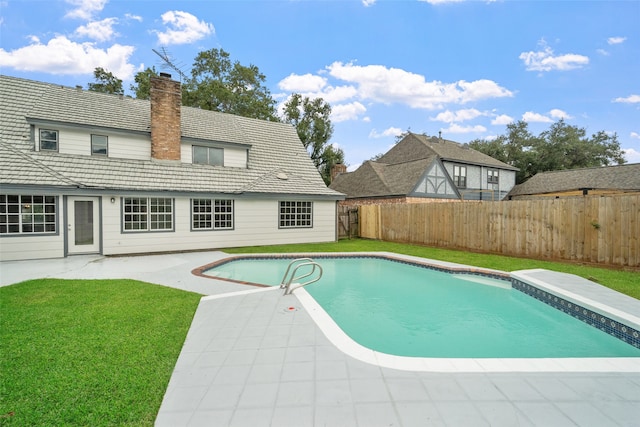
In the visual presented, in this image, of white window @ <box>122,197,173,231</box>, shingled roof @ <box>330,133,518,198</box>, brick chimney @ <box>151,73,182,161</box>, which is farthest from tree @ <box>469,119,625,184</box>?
white window @ <box>122,197,173,231</box>

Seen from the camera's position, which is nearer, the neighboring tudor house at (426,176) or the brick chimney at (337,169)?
the neighboring tudor house at (426,176)

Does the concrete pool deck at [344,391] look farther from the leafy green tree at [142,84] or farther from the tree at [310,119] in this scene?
the tree at [310,119]

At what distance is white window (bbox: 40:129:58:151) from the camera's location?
11.2 m

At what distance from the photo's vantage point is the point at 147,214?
11.7 metres

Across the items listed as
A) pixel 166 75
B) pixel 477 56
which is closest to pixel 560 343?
pixel 166 75

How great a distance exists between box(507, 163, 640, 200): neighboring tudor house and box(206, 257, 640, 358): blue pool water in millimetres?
18513

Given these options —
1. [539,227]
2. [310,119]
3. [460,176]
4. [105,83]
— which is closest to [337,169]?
[310,119]

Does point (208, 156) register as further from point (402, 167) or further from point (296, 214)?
point (402, 167)

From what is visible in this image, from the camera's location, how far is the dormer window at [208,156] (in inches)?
537

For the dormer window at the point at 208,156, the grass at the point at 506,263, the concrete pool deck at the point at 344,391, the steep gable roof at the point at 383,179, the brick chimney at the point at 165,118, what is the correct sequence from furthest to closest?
1. the steep gable roof at the point at 383,179
2. the dormer window at the point at 208,156
3. the brick chimney at the point at 165,118
4. the grass at the point at 506,263
5. the concrete pool deck at the point at 344,391

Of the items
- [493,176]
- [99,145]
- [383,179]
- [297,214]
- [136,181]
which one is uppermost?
[493,176]

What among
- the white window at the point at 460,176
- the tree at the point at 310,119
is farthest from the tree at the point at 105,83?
the white window at the point at 460,176

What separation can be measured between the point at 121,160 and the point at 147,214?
2.51 metres

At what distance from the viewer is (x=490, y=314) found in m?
6.10
